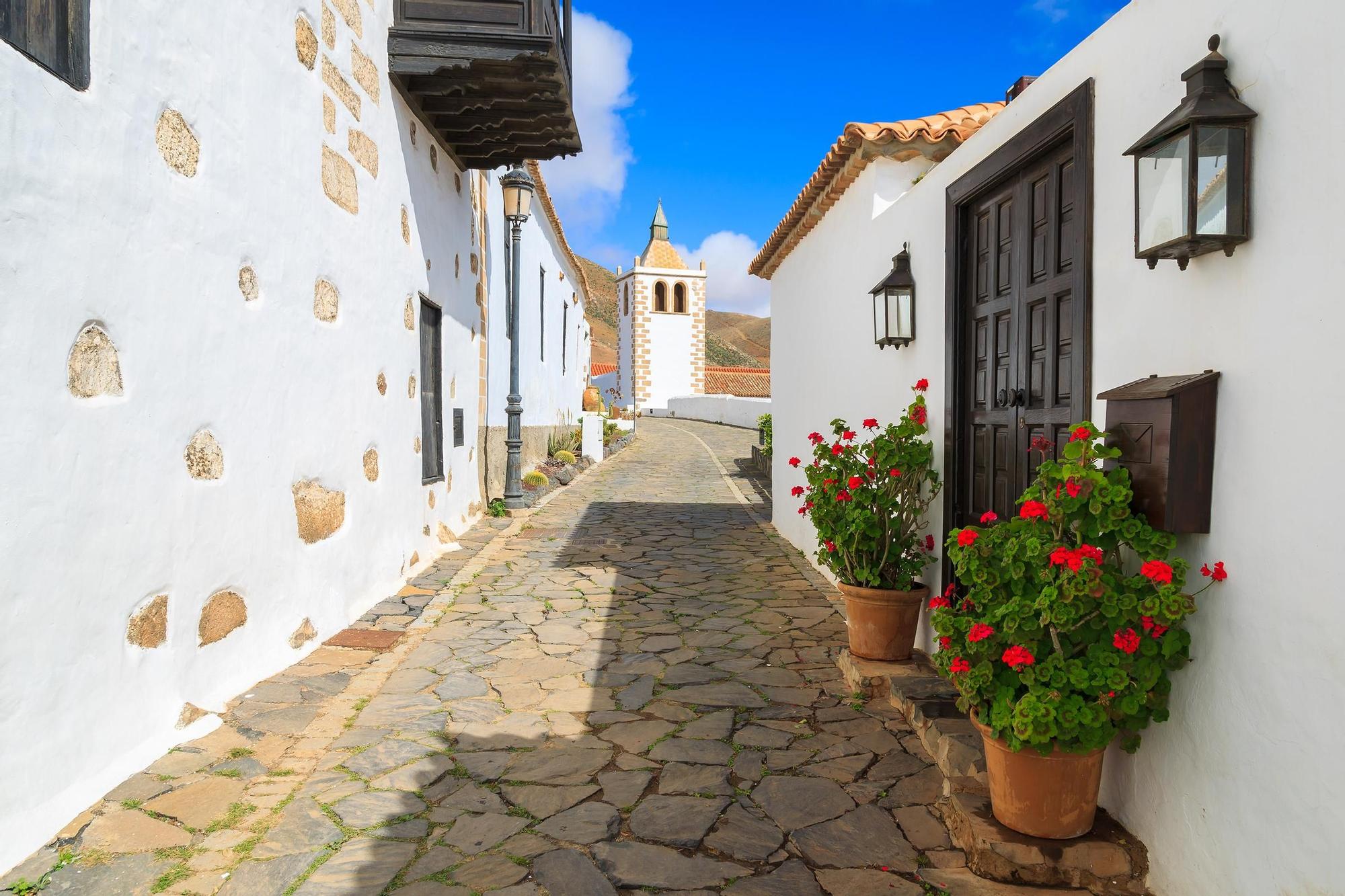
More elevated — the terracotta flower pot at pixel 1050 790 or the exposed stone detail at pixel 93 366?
the exposed stone detail at pixel 93 366

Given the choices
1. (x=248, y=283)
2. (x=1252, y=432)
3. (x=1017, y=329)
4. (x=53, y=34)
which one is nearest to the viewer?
(x=1252, y=432)

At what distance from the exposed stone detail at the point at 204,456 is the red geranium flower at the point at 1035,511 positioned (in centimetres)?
292

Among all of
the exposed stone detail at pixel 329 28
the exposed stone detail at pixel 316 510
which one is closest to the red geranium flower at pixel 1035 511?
the exposed stone detail at pixel 316 510

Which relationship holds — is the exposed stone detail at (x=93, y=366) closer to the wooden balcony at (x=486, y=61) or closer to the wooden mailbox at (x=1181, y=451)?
the wooden mailbox at (x=1181, y=451)

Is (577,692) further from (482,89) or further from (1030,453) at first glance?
(482,89)

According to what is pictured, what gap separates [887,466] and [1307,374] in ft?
7.76

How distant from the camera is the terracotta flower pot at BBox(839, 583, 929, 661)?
3.96 m

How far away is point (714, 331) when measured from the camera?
98.4 m

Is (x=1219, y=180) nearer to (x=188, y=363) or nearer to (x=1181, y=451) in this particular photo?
(x=1181, y=451)

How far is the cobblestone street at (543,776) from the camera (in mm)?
2432

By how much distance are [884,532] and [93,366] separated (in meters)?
3.27

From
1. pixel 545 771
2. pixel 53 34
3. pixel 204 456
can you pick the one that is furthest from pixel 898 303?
pixel 53 34

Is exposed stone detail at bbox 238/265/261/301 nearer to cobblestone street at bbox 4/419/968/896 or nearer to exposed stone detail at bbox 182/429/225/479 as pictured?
exposed stone detail at bbox 182/429/225/479

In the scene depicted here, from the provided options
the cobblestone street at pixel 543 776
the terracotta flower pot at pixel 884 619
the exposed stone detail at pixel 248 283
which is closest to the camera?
the cobblestone street at pixel 543 776
